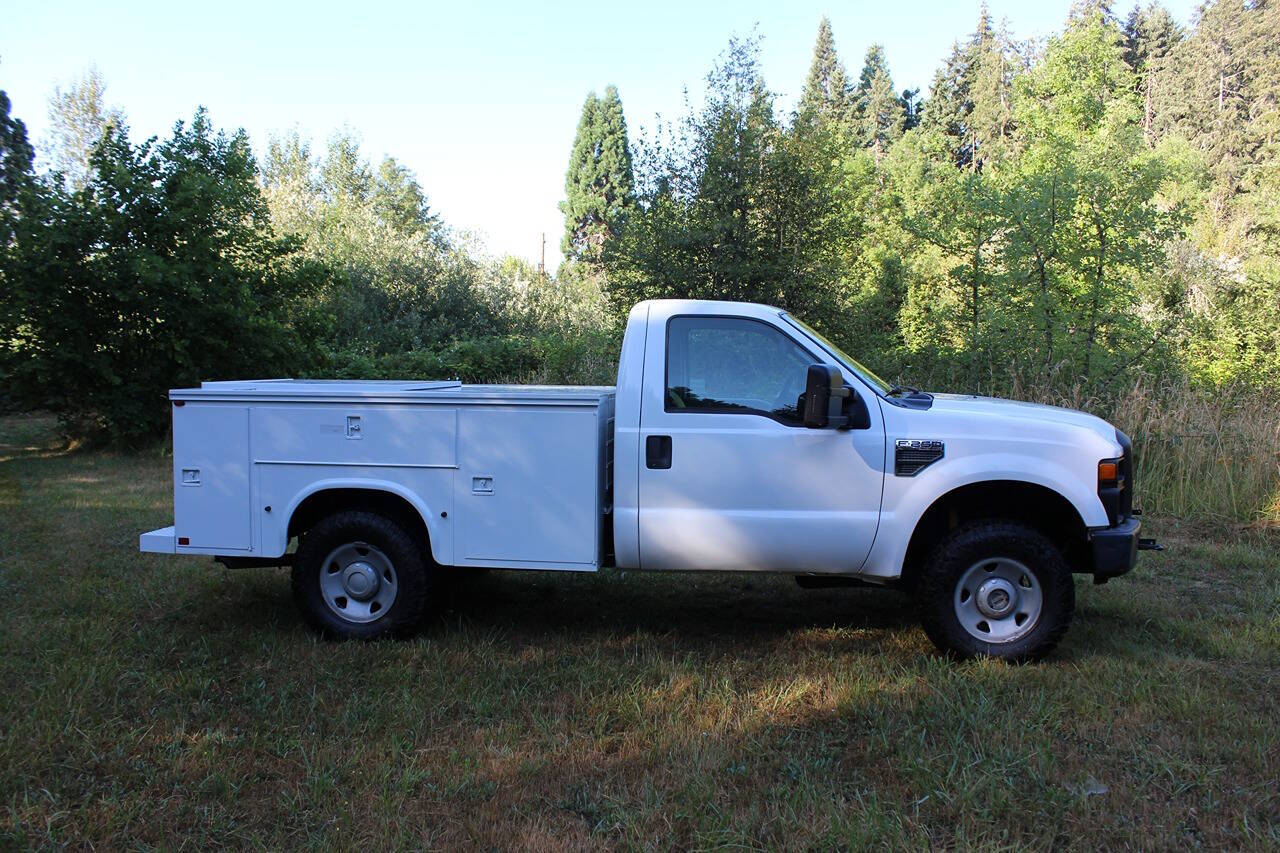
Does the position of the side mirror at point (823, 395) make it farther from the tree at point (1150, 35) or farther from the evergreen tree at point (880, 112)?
the tree at point (1150, 35)

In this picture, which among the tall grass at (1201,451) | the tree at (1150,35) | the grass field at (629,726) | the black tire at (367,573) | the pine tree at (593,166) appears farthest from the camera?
the pine tree at (593,166)

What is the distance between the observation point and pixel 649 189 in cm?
1619

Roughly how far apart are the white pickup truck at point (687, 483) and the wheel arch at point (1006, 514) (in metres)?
0.01

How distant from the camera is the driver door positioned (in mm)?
5043

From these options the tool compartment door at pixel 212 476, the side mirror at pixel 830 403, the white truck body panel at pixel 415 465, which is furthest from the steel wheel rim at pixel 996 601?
the tool compartment door at pixel 212 476

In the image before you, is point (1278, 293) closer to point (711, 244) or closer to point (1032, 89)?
point (711, 244)

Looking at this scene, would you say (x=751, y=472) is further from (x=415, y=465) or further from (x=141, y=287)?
(x=141, y=287)

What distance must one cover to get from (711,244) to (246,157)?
26.9ft

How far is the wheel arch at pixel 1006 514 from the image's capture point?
16.9 ft

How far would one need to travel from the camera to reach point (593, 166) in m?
58.9

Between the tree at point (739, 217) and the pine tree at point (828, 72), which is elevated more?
the pine tree at point (828, 72)

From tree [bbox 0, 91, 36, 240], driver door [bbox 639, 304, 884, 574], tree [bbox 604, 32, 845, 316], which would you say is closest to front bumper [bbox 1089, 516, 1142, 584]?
driver door [bbox 639, 304, 884, 574]

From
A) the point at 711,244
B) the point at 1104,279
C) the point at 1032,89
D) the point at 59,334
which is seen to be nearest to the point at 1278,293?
the point at 1104,279

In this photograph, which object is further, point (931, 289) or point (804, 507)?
point (931, 289)
